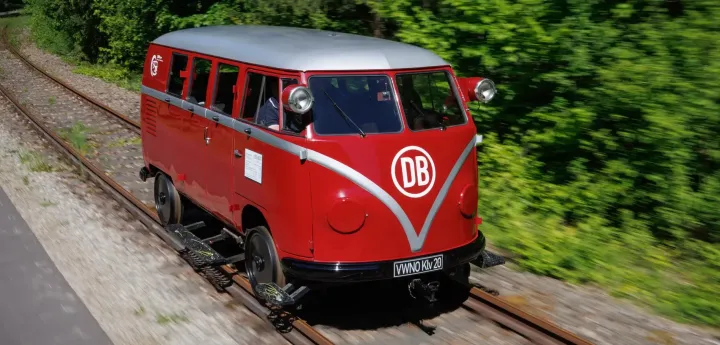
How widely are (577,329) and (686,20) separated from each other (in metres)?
3.18

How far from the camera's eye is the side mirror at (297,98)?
556cm

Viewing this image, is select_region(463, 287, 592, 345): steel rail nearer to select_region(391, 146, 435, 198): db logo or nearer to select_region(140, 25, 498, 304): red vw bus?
select_region(140, 25, 498, 304): red vw bus

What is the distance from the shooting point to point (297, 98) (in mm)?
5570

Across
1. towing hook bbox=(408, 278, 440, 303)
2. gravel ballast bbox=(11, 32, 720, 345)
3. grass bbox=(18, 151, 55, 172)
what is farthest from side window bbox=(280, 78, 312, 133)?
grass bbox=(18, 151, 55, 172)

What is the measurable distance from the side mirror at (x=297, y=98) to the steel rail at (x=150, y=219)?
1.81 metres

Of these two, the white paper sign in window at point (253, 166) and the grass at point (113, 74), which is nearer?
the white paper sign in window at point (253, 166)

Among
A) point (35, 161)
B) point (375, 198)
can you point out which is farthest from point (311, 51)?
point (35, 161)

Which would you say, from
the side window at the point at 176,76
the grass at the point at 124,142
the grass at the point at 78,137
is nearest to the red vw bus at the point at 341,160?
the side window at the point at 176,76

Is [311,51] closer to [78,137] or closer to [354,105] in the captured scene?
[354,105]

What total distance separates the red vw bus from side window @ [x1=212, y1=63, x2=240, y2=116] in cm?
1

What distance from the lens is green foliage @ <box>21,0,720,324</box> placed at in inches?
275

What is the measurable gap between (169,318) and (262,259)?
955mm

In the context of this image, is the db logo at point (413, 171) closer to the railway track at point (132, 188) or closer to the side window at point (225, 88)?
the railway track at point (132, 188)

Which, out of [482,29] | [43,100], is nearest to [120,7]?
[43,100]
